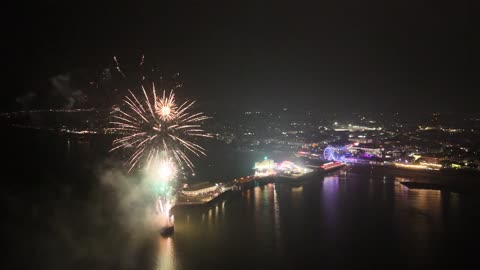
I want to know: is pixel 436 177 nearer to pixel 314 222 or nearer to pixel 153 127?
pixel 314 222

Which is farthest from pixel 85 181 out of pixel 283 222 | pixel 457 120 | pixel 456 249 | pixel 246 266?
pixel 457 120

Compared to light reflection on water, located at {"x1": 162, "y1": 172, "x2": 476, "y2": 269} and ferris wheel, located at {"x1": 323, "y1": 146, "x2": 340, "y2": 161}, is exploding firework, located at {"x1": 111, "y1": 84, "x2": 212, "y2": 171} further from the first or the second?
ferris wheel, located at {"x1": 323, "y1": 146, "x2": 340, "y2": 161}

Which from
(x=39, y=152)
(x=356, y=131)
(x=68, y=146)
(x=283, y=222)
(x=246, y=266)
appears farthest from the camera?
(x=356, y=131)

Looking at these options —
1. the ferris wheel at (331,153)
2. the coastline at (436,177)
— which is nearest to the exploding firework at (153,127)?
the coastline at (436,177)

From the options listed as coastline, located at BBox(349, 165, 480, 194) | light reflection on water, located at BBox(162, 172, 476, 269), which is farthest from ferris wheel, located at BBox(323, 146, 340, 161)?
light reflection on water, located at BBox(162, 172, 476, 269)

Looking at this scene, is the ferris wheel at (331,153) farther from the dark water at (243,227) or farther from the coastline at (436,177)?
the dark water at (243,227)

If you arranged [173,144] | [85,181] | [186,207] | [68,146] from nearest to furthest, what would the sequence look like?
[173,144] → [186,207] → [85,181] → [68,146]

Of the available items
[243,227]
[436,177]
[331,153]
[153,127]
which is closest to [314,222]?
[243,227]

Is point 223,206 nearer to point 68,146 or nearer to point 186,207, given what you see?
point 186,207

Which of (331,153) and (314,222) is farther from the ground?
(331,153)
